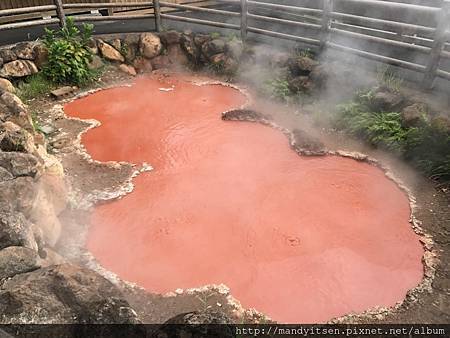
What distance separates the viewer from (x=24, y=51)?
8.03m

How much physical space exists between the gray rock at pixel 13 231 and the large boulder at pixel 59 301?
1.99 feet

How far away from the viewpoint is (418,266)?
420 centimetres

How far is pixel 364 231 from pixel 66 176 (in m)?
4.39

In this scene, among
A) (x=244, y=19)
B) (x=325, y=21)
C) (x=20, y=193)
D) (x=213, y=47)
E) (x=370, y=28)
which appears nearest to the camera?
(x=20, y=193)

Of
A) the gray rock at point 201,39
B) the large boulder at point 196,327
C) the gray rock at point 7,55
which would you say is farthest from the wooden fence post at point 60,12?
the large boulder at point 196,327

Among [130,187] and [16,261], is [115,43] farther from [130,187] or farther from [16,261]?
[16,261]

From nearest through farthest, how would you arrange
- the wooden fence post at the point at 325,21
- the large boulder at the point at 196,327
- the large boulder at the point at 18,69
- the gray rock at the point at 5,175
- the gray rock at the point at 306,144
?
the large boulder at the point at 196,327
the gray rock at the point at 5,175
the gray rock at the point at 306,144
the wooden fence post at the point at 325,21
the large boulder at the point at 18,69

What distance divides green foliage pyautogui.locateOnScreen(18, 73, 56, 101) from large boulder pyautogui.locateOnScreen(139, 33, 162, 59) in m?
2.40

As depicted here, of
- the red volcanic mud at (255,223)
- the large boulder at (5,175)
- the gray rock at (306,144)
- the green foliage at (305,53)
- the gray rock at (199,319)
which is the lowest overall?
the red volcanic mud at (255,223)

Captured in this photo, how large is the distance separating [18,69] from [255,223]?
21.3 feet

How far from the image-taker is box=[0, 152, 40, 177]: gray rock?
4088 millimetres

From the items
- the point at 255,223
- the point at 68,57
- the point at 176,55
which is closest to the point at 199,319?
the point at 255,223

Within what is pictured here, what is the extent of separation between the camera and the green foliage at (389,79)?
6430mm

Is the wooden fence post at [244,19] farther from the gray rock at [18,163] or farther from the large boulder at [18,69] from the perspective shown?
the gray rock at [18,163]
